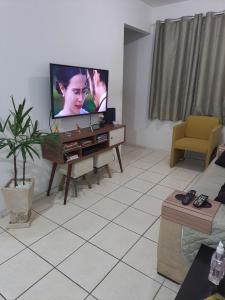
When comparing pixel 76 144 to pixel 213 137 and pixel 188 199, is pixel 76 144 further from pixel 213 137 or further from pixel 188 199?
pixel 213 137

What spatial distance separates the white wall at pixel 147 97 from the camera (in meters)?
3.44

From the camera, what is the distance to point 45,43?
229 cm

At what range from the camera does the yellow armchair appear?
324cm

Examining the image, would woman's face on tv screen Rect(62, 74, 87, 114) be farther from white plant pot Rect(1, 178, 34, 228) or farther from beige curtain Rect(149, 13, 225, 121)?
beige curtain Rect(149, 13, 225, 121)

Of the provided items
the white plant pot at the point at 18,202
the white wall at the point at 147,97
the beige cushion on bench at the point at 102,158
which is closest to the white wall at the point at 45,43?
the white plant pot at the point at 18,202

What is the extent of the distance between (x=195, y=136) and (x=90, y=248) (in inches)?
103

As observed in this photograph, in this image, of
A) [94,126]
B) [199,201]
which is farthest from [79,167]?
[199,201]

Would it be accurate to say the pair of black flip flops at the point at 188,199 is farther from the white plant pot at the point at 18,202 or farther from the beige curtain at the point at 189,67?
the beige curtain at the point at 189,67

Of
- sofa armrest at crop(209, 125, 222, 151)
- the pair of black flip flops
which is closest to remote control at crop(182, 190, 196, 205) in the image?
the pair of black flip flops

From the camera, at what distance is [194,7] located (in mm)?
3492

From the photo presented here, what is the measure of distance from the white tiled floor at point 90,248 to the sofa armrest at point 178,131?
851mm

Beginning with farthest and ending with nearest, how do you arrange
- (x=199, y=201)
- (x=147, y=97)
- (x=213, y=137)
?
(x=147, y=97), (x=213, y=137), (x=199, y=201)

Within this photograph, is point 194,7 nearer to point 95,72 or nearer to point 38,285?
point 95,72

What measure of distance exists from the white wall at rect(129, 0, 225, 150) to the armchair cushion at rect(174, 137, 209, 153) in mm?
558
